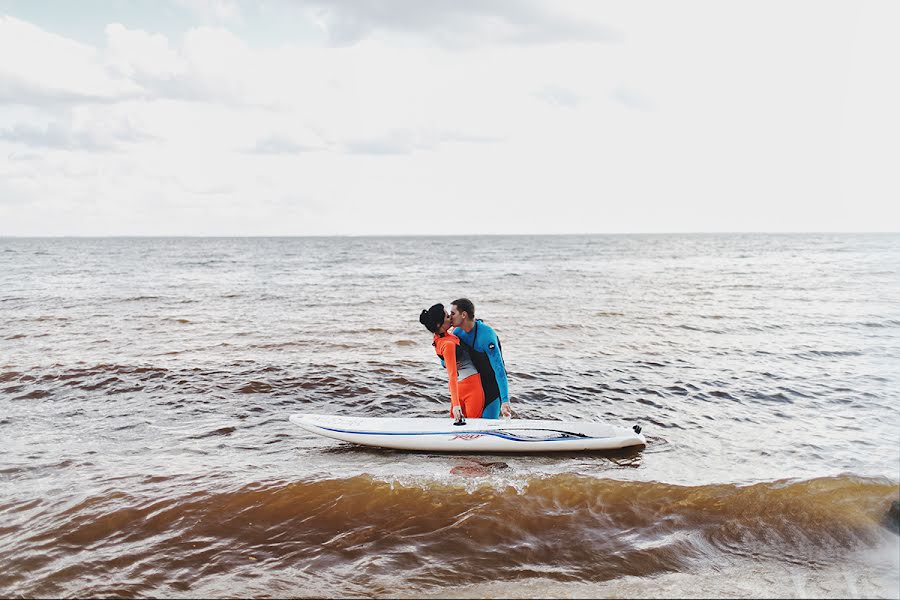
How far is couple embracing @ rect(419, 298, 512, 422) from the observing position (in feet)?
24.6

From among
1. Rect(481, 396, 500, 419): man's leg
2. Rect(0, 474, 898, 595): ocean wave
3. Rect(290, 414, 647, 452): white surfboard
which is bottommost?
Rect(0, 474, 898, 595): ocean wave

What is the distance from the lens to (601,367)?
44.0 ft

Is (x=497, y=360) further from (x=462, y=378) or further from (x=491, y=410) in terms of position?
(x=491, y=410)

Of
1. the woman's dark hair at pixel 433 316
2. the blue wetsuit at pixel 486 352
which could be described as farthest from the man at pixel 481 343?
the woman's dark hair at pixel 433 316

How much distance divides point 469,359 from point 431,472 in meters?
1.60

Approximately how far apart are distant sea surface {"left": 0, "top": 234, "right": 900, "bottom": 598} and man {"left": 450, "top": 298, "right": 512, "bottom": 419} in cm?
102

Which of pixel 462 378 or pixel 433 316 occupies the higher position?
pixel 433 316

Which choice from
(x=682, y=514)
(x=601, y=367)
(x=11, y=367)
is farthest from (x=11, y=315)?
(x=682, y=514)

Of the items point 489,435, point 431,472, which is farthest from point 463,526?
point 489,435

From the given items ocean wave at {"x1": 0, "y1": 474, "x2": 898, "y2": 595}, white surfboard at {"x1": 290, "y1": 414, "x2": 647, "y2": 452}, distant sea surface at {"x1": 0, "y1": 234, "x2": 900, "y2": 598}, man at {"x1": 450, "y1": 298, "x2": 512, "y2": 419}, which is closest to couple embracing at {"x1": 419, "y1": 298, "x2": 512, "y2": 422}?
man at {"x1": 450, "y1": 298, "x2": 512, "y2": 419}

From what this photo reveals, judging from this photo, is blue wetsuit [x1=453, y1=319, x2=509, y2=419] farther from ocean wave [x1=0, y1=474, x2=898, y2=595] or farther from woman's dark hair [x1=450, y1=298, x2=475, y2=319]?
ocean wave [x1=0, y1=474, x2=898, y2=595]

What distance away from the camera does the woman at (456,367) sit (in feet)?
23.8

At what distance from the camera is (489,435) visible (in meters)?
7.84

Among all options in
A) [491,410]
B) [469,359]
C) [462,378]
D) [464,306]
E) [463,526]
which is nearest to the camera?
[463,526]
